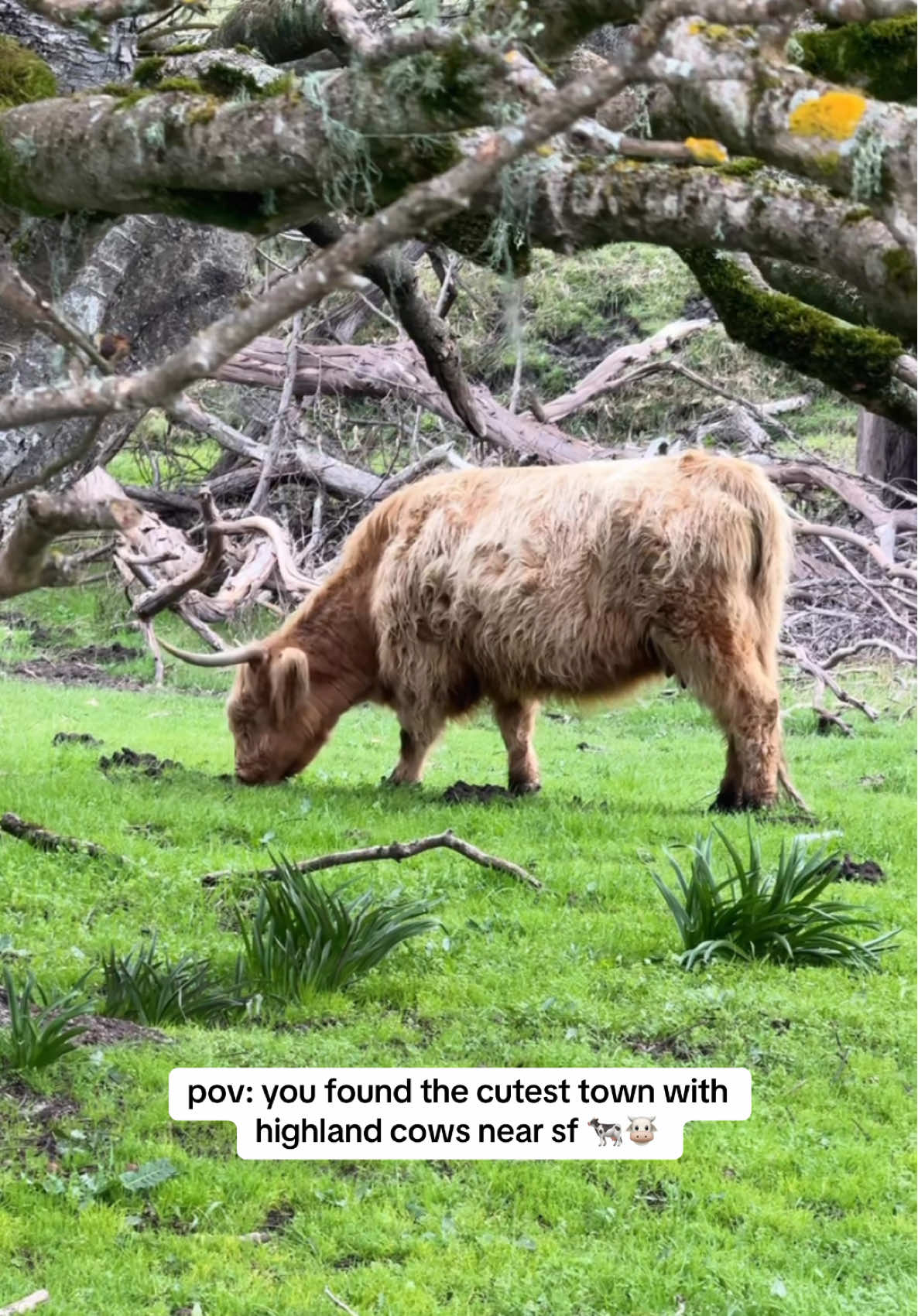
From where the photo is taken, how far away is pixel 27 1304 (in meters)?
4.25

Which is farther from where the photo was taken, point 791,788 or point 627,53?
point 791,788

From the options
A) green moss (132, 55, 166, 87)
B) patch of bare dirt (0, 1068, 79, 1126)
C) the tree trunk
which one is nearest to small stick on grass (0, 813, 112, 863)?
patch of bare dirt (0, 1068, 79, 1126)

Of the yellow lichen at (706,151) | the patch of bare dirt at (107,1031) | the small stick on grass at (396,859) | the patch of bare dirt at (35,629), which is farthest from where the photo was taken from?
the patch of bare dirt at (35,629)

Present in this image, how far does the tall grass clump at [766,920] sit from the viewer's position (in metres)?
6.49

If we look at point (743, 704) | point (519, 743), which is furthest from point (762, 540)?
point (519, 743)

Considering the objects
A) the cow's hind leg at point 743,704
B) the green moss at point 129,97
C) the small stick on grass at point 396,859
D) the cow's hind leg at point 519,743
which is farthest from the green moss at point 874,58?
the cow's hind leg at point 519,743

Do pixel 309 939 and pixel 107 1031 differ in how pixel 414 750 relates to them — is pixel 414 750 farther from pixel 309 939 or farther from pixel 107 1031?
pixel 107 1031

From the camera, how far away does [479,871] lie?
7676 mm

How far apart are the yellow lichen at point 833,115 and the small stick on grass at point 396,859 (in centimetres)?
402

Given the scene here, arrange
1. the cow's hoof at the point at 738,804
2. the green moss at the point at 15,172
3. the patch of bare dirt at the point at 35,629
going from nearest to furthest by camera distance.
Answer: the green moss at the point at 15,172 → the cow's hoof at the point at 738,804 → the patch of bare dirt at the point at 35,629

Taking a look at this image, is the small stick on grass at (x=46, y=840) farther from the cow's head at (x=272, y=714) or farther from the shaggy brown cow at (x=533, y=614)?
the cow's head at (x=272, y=714)

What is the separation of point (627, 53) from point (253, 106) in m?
1.35

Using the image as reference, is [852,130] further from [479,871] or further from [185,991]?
[479,871]

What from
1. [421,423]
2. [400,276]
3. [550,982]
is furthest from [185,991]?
[421,423]
